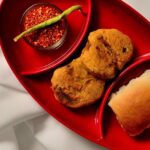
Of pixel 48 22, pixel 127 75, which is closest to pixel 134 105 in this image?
pixel 127 75

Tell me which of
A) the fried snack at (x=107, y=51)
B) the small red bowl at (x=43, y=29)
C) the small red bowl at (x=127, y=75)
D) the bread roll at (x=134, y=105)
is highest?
the small red bowl at (x=43, y=29)

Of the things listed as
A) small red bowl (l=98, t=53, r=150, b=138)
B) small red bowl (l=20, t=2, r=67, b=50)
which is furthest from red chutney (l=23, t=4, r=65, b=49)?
small red bowl (l=98, t=53, r=150, b=138)

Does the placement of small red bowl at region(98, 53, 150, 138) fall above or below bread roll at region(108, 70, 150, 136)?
above

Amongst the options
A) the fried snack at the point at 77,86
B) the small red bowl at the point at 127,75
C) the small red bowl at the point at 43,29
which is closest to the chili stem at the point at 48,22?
the small red bowl at the point at 43,29

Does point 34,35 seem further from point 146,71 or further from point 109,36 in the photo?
point 146,71

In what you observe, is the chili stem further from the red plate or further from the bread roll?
the bread roll

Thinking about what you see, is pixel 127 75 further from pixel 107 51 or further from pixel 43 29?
pixel 43 29

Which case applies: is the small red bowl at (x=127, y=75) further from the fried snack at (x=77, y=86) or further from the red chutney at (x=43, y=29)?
the red chutney at (x=43, y=29)

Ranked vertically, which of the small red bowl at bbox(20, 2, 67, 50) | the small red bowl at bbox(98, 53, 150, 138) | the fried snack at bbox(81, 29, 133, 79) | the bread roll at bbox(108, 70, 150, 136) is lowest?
the bread roll at bbox(108, 70, 150, 136)
